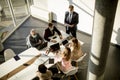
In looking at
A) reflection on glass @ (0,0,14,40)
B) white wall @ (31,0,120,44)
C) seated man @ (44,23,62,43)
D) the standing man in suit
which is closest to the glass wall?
reflection on glass @ (0,0,14,40)

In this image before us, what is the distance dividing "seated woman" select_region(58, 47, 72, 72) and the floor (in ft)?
2.79

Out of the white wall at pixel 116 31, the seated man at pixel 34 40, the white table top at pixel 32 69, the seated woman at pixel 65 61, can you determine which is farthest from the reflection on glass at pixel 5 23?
the white wall at pixel 116 31

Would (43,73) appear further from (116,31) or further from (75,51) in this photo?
(116,31)

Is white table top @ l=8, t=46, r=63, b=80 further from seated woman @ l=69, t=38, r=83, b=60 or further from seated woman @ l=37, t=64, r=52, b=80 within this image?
seated woman @ l=69, t=38, r=83, b=60

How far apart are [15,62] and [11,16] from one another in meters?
4.31

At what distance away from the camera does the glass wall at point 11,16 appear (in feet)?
27.9

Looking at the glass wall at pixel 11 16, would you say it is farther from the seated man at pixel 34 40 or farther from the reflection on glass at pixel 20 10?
the seated man at pixel 34 40

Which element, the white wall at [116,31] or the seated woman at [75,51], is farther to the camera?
the white wall at [116,31]

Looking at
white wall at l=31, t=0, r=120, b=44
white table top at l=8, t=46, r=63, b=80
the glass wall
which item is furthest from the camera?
the glass wall

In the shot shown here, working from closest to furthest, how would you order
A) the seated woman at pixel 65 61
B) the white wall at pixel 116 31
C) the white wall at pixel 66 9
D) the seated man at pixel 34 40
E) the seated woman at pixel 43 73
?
the seated woman at pixel 43 73
the seated woman at pixel 65 61
the seated man at pixel 34 40
the white wall at pixel 116 31
the white wall at pixel 66 9

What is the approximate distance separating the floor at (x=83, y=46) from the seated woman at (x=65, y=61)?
2.79 feet

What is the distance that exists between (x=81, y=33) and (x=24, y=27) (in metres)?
2.80

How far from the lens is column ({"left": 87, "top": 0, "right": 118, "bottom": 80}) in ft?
12.0

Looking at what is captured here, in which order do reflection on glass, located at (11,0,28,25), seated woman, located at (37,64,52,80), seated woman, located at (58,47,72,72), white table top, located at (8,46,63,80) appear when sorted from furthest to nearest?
reflection on glass, located at (11,0,28,25) < seated woman, located at (58,47,72,72) < white table top, located at (8,46,63,80) < seated woman, located at (37,64,52,80)
